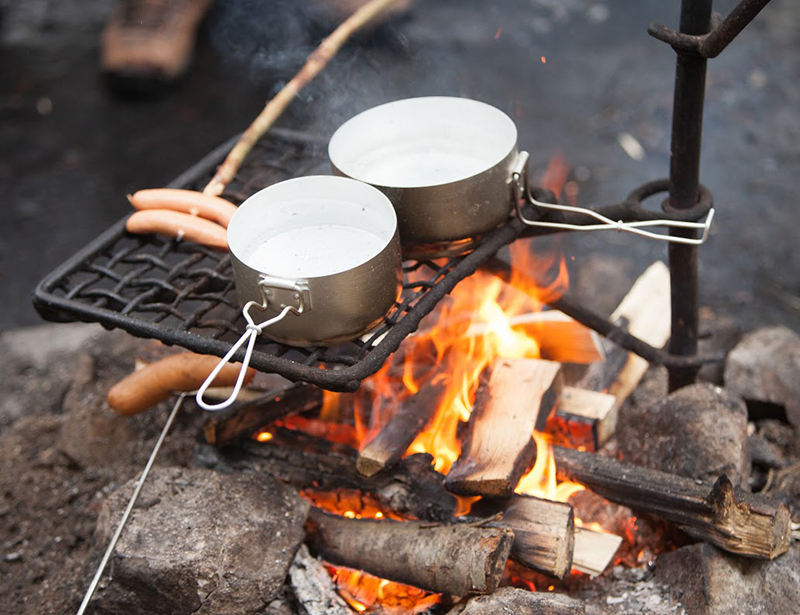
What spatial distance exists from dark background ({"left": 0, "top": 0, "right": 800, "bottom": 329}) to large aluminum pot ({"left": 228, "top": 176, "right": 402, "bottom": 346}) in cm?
147

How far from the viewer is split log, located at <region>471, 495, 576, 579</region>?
7.82ft

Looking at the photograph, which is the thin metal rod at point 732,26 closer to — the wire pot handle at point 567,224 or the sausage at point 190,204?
the wire pot handle at point 567,224

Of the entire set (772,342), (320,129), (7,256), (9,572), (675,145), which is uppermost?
(675,145)

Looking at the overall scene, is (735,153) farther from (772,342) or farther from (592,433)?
(592,433)

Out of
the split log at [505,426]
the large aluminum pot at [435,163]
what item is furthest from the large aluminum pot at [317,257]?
the split log at [505,426]

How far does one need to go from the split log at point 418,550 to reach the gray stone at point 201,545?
0.14m

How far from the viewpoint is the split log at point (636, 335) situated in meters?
3.32

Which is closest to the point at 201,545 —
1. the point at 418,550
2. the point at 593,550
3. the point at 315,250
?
the point at 418,550

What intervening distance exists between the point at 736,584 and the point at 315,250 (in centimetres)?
161

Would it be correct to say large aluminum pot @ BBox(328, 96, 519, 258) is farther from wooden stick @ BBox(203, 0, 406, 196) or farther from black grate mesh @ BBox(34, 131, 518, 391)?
wooden stick @ BBox(203, 0, 406, 196)

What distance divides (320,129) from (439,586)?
2093 millimetres

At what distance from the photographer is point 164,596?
2.36 metres

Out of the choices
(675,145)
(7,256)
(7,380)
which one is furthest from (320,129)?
(7,256)

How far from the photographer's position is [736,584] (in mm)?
2379
